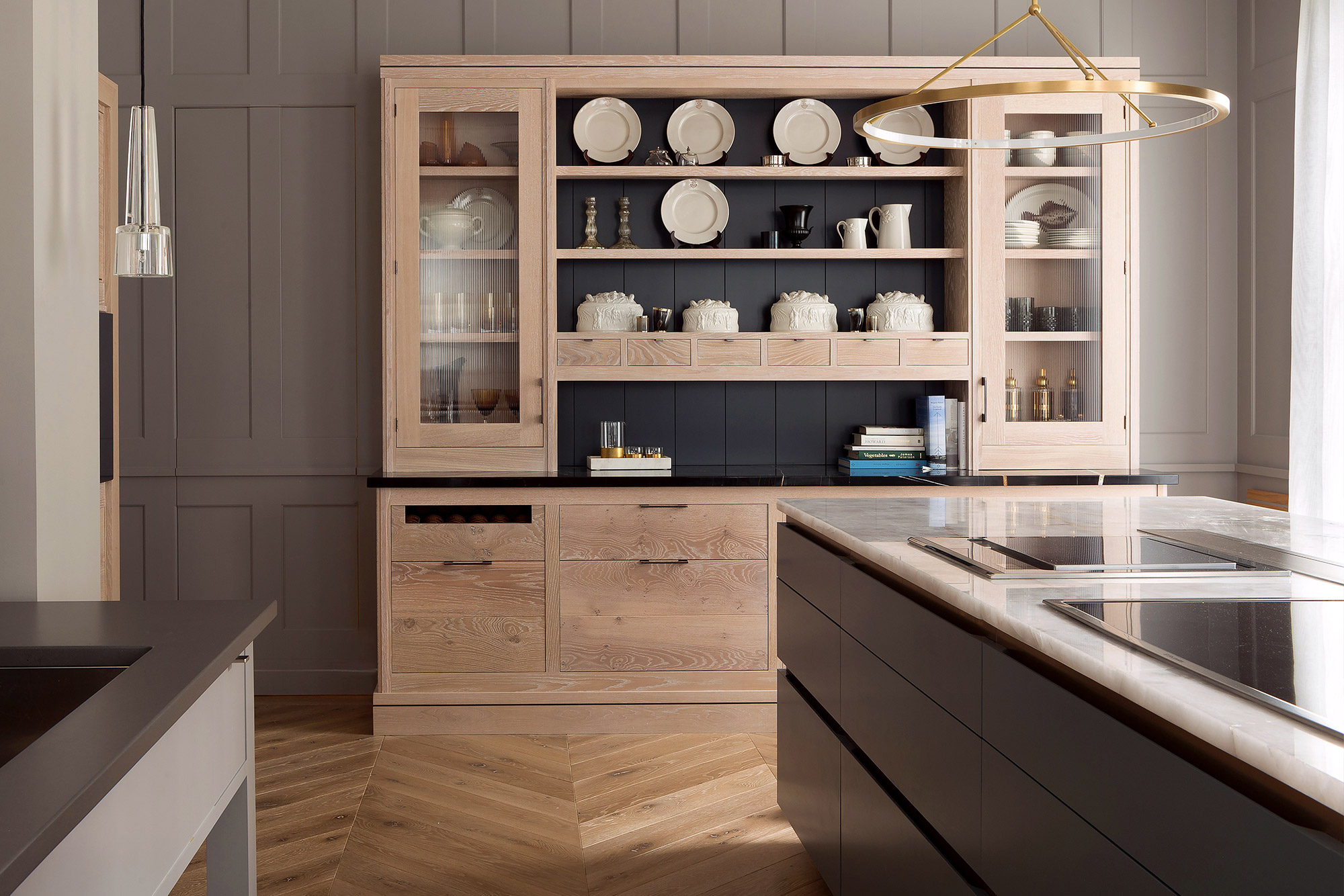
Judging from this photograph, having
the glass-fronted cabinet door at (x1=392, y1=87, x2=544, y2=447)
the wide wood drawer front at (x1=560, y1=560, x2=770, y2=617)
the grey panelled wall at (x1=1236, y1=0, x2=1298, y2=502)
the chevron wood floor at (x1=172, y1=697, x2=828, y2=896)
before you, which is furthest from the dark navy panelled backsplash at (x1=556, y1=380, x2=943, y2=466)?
the grey panelled wall at (x1=1236, y1=0, x2=1298, y2=502)

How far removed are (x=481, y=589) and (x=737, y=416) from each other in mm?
1226

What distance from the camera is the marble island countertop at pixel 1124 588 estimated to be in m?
0.80

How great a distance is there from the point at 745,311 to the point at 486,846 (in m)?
2.19

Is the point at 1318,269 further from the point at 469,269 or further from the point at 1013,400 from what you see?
the point at 469,269

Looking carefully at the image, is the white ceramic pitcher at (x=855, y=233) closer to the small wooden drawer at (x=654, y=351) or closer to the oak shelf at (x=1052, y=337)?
the oak shelf at (x=1052, y=337)

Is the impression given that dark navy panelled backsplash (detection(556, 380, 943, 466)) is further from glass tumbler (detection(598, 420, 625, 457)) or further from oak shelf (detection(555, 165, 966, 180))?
oak shelf (detection(555, 165, 966, 180))

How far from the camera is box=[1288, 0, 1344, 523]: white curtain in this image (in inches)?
128

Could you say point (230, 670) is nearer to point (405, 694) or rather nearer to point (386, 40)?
point (405, 694)

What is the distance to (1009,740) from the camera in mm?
1267

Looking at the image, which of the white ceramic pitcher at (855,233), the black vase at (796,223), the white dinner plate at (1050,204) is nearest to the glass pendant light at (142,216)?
the black vase at (796,223)

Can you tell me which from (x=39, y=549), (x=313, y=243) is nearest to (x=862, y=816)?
(x=39, y=549)

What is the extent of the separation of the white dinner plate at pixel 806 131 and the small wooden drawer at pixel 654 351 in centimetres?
88

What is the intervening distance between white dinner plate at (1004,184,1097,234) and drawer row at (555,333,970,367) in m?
0.55

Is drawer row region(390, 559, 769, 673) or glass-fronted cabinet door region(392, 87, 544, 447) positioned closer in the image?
drawer row region(390, 559, 769, 673)
